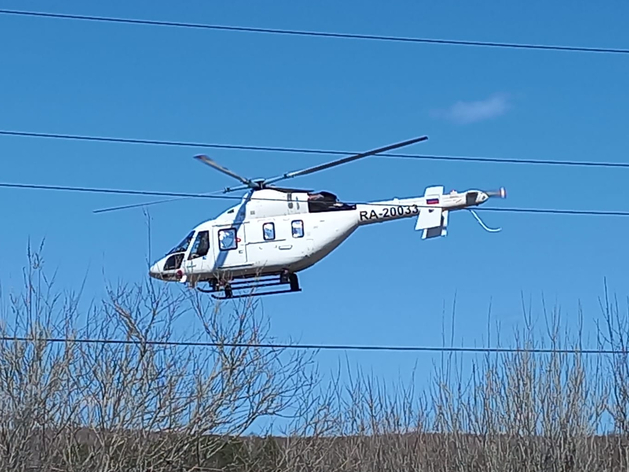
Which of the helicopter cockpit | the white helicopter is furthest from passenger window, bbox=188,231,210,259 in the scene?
the helicopter cockpit

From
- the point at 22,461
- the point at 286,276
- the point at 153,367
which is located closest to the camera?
the point at 22,461

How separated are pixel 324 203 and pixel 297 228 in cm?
60

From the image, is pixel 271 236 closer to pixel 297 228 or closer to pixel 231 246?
pixel 297 228

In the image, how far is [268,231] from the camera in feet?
59.3

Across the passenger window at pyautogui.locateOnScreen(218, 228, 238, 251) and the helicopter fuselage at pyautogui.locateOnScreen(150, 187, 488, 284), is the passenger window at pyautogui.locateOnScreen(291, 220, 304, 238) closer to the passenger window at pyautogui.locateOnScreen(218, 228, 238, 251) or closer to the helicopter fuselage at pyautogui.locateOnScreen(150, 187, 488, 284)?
the helicopter fuselage at pyautogui.locateOnScreen(150, 187, 488, 284)

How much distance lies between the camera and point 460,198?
16750 mm

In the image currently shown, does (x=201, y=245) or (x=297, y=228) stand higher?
(x=297, y=228)

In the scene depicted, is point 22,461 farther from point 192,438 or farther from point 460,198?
point 460,198

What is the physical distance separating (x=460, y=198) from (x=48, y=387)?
654 cm

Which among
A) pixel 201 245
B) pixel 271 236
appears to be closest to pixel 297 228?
pixel 271 236

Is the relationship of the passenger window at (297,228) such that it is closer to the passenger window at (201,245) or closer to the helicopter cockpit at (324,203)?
the helicopter cockpit at (324,203)

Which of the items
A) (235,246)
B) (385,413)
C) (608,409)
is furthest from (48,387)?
(608,409)

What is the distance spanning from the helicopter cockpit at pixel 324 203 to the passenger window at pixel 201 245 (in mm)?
1768

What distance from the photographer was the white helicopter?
17.8 meters
